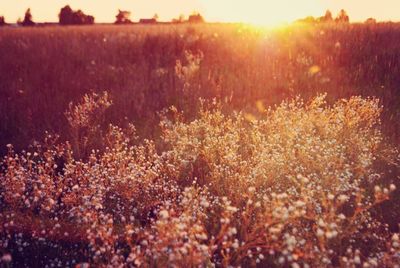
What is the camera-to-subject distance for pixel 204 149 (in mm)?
5793

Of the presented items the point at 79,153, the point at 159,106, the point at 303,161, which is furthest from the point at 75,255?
the point at 159,106

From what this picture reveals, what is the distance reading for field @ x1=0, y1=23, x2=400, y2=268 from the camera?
362cm

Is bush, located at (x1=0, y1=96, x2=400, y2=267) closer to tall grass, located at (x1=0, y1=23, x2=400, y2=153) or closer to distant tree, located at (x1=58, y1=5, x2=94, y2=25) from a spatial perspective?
tall grass, located at (x1=0, y1=23, x2=400, y2=153)

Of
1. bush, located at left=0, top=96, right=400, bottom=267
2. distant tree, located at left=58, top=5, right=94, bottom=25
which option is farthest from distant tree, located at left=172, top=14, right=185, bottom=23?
bush, located at left=0, top=96, right=400, bottom=267

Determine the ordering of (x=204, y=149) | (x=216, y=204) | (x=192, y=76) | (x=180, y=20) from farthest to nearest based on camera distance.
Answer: (x=180, y=20) → (x=192, y=76) → (x=204, y=149) → (x=216, y=204)

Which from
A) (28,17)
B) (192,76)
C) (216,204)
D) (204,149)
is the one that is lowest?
(216,204)

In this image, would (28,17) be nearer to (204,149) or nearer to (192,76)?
(192,76)

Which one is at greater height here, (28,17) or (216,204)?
(28,17)

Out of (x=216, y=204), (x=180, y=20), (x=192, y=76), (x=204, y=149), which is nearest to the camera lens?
(x=216, y=204)

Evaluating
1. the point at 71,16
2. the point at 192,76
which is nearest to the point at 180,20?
the point at 71,16

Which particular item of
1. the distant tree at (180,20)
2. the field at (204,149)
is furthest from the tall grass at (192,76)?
the distant tree at (180,20)

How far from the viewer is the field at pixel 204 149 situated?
3619mm

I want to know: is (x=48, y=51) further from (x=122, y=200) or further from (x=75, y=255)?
(x=75, y=255)

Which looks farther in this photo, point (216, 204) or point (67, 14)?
point (67, 14)
